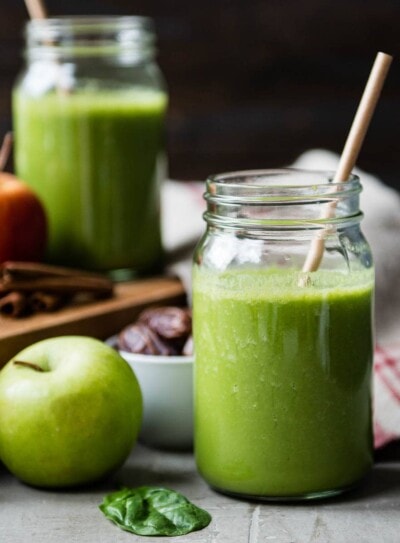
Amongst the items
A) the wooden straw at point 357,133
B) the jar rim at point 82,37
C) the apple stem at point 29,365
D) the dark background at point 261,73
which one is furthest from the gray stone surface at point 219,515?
the dark background at point 261,73

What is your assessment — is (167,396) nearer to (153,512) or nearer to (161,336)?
(161,336)

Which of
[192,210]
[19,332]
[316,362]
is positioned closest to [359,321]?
[316,362]

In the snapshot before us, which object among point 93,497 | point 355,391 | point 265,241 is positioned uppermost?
point 265,241

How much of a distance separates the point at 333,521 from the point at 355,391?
0.14 meters

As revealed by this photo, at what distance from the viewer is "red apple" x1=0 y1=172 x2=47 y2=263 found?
5.50 ft

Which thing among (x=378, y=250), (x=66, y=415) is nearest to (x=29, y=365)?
(x=66, y=415)

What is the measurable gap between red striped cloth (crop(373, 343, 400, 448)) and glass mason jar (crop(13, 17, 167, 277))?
51 cm

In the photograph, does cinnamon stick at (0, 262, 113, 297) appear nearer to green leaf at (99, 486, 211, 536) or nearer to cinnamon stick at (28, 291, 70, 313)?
cinnamon stick at (28, 291, 70, 313)

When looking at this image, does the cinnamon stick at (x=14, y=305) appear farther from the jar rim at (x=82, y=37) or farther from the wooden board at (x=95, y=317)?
the jar rim at (x=82, y=37)

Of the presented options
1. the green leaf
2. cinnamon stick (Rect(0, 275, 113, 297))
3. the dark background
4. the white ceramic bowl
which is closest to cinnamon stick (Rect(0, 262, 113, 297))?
cinnamon stick (Rect(0, 275, 113, 297))

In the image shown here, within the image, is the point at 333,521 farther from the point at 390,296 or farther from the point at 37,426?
the point at 390,296

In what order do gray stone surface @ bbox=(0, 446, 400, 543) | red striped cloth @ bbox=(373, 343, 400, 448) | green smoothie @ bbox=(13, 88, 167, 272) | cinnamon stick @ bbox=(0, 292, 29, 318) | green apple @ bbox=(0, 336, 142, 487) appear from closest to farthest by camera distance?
gray stone surface @ bbox=(0, 446, 400, 543), green apple @ bbox=(0, 336, 142, 487), red striped cloth @ bbox=(373, 343, 400, 448), cinnamon stick @ bbox=(0, 292, 29, 318), green smoothie @ bbox=(13, 88, 167, 272)

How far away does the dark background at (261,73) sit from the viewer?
246 cm

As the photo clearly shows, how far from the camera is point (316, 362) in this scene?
1222 mm
